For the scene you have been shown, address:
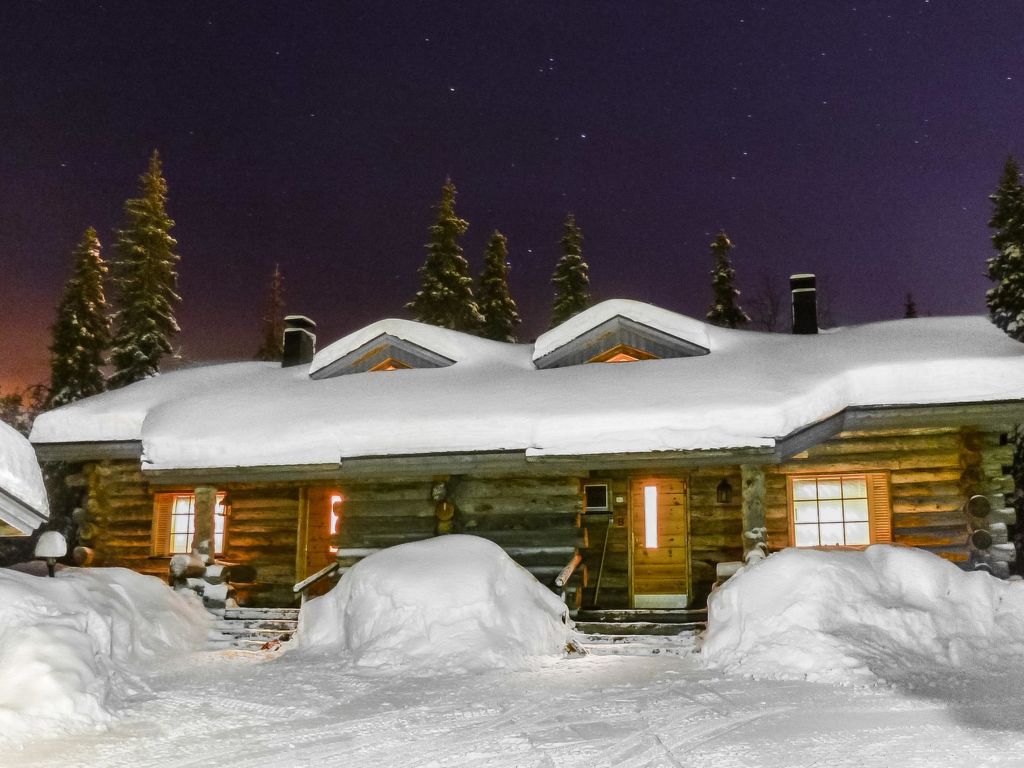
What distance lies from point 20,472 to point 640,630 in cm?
805

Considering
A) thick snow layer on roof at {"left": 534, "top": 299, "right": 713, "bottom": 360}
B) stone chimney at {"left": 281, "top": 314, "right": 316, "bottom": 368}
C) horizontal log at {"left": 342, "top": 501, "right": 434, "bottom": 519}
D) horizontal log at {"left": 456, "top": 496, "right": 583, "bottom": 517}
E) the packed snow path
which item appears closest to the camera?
the packed snow path

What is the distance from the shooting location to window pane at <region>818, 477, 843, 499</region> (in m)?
14.0

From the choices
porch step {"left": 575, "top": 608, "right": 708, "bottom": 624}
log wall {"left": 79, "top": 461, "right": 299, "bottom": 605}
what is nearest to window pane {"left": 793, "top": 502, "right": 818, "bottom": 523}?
porch step {"left": 575, "top": 608, "right": 708, "bottom": 624}

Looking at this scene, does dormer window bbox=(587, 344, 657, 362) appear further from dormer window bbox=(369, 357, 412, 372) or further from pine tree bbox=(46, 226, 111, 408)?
pine tree bbox=(46, 226, 111, 408)

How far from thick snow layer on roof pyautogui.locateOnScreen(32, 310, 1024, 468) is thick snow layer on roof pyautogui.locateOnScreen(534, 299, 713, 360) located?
436 mm

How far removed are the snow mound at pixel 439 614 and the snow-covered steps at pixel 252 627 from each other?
5.01 ft

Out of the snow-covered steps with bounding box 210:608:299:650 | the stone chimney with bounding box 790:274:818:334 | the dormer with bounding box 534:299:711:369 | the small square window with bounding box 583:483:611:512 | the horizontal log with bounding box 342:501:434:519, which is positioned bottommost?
the snow-covered steps with bounding box 210:608:299:650

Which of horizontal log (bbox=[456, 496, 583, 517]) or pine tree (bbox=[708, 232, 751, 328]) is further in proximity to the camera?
pine tree (bbox=[708, 232, 751, 328])

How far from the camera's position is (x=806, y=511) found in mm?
14070

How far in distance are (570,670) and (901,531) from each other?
6180 mm

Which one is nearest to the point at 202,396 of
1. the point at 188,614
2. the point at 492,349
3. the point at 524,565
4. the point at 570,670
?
the point at 188,614

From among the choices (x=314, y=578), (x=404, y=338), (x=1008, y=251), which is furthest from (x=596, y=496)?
(x=1008, y=251)

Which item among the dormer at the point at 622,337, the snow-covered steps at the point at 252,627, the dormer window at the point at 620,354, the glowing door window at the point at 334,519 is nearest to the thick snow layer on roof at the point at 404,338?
the dormer at the point at 622,337

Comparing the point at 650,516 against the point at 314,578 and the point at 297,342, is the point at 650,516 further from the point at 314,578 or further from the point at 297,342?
the point at 297,342
